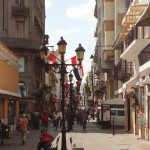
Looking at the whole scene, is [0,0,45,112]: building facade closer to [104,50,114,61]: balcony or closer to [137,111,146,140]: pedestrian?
[104,50,114,61]: balcony

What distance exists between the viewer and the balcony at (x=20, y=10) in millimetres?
62219

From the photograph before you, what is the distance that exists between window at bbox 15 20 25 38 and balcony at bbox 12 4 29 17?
0.97 meters

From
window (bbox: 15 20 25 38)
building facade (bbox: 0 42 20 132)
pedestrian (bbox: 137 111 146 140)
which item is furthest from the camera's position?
window (bbox: 15 20 25 38)

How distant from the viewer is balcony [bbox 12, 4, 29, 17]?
2450 inches

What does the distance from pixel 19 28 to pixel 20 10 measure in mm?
2076

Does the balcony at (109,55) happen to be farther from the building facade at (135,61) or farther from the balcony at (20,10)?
the balcony at (20,10)

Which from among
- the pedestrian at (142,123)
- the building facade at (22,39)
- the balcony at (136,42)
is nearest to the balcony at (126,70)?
the balcony at (136,42)

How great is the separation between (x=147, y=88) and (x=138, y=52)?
2.59m

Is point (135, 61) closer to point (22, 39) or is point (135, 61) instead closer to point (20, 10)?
point (22, 39)

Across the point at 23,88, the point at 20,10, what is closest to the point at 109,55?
the point at 23,88

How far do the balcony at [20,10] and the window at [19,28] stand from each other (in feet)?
3.18

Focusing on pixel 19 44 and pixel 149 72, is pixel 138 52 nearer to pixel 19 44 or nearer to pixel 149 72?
pixel 149 72

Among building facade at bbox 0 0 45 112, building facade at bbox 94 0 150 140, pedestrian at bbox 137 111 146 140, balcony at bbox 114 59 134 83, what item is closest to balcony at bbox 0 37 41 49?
building facade at bbox 0 0 45 112

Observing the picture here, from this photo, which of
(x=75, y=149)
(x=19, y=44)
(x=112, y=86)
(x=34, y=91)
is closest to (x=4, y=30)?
(x=19, y=44)
